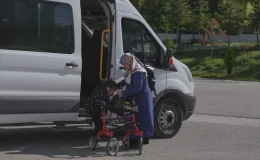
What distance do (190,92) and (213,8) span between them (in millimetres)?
38053

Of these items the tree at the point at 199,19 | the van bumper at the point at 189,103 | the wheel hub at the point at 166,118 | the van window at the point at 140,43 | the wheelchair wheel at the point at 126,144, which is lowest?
the wheelchair wheel at the point at 126,144

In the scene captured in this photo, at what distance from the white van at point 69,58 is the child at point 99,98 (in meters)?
0.30

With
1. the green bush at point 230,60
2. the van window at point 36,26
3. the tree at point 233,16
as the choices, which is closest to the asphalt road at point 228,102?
the van window at point 36,26

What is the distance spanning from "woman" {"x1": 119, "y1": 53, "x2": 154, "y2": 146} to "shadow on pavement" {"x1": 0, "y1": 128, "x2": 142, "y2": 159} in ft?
1.76

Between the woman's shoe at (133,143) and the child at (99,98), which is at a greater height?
the child at (99,98)

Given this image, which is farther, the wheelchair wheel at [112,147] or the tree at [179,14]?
the tree at [179,14]

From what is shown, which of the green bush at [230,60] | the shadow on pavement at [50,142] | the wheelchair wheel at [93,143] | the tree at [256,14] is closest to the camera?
the shadow on pavement at [50,142]

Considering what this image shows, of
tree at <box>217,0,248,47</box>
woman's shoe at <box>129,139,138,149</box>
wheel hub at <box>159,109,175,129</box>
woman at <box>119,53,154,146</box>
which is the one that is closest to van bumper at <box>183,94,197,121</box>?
wheel hub at <box>159,109,175,129</box>

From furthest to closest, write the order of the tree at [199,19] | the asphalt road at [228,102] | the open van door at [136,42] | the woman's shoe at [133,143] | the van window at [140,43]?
the tree at [199,19] → the asphalt road at [228,102] → the van window at [140,43] → the open van door at [136,42] → the woman's shoe at [133,143]

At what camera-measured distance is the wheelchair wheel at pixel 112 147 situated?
8.54 meters

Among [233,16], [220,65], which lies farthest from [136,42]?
[233,16]

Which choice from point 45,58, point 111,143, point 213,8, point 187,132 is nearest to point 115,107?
point 111,143

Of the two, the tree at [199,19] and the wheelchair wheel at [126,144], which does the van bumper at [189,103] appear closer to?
the wheelchair wheel at [126,144]

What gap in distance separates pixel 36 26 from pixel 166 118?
301 cm
